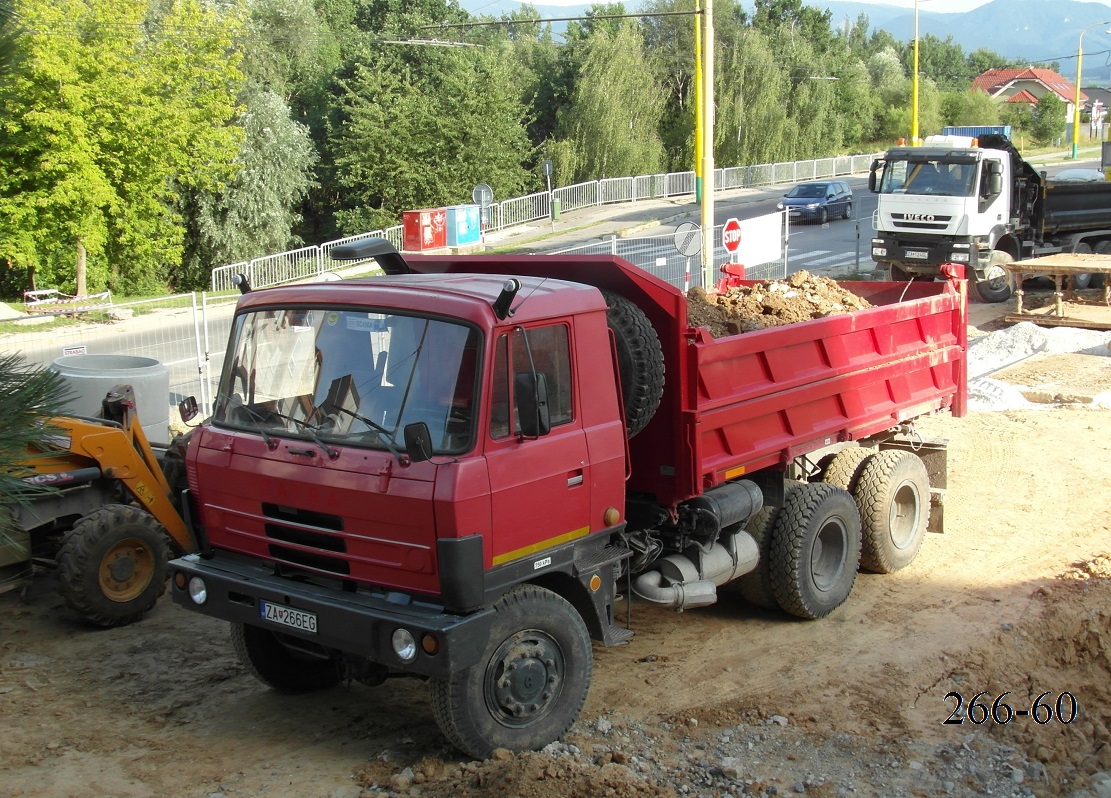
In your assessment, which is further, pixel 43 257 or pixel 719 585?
pixel 43 257

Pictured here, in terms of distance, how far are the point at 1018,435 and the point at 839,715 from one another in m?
7.27

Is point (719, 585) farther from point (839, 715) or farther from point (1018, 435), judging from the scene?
point (1018, 435)

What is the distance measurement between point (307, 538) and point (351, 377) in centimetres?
87

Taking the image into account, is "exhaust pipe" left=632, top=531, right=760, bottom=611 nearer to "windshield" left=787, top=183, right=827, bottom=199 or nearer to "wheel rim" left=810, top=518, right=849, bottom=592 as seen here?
"wheel rim" left=810, top=518, right=849, bottom=592

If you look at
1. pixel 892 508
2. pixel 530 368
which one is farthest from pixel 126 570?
pixel 892 508

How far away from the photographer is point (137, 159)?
27.9 m

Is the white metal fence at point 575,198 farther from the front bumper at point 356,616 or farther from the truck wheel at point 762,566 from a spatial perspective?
the front bumper at point 356,616

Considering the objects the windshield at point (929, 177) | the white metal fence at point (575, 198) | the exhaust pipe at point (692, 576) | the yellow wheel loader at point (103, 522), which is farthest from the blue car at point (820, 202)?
the yellow wheel loader at point (103, 522)

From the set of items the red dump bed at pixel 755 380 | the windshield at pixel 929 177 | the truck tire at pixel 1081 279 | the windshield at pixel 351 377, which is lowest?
the truck tire at pixel 1081 279

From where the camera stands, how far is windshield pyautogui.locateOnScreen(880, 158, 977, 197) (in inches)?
882

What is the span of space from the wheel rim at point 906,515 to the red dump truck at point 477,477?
1.64 metres

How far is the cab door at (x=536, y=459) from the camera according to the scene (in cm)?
549

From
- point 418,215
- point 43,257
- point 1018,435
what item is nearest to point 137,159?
point 43,257

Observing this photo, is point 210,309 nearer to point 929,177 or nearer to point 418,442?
point 418,442
